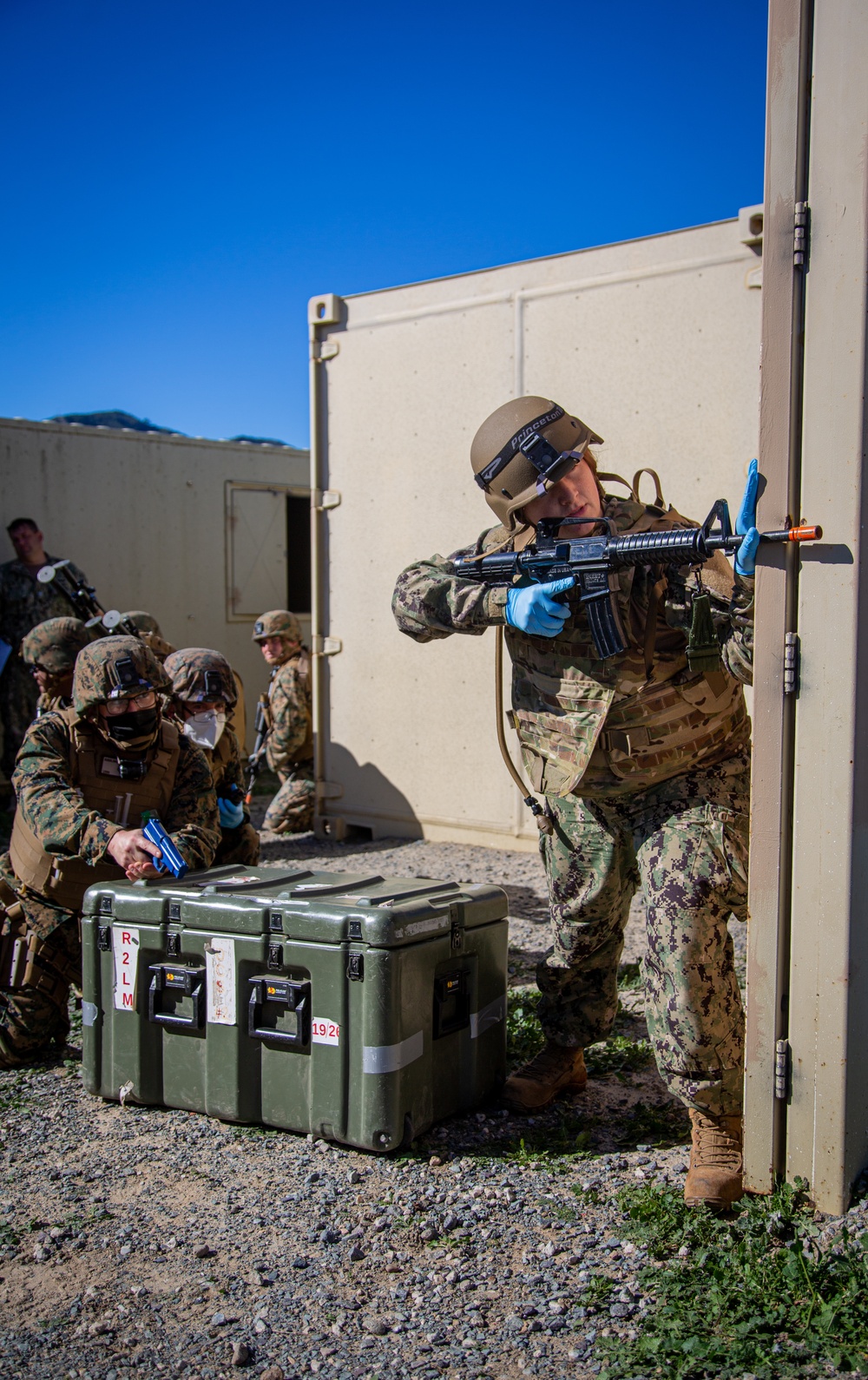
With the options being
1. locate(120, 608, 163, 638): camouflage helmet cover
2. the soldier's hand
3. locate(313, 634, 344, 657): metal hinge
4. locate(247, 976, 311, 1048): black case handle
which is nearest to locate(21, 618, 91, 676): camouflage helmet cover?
locate(120, 608, 163, 638): camouflage helmet cover

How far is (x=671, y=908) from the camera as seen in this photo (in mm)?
3047

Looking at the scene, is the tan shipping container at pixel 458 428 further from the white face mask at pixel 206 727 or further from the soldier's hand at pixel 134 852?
the soldier's hand at pixel 134 852

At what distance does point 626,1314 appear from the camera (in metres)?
2.49

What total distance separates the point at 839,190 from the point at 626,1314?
2535 mm

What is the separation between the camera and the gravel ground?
8.02ft

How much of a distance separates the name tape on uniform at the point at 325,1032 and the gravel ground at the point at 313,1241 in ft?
1.10

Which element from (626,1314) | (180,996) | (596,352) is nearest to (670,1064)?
(626,1314)

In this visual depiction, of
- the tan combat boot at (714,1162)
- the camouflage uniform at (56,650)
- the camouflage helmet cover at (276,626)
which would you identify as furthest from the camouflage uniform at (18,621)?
the tan combat boot at (714,1162)

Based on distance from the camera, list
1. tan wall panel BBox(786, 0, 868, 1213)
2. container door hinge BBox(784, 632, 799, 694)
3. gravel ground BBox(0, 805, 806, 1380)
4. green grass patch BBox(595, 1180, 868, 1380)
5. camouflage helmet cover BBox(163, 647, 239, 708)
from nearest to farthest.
→ green grass patch BBox(595, 1180, 868, 1380)
gravel ground BBox(0, 805, 806, 1380)
tan wall panel BBox(786, 0, 868, 1213)
container door hinge BBox(784, 632, 799, 694)
camouflage helmet cover BBox(163, 647, 239, 708)

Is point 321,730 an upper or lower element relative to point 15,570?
lower

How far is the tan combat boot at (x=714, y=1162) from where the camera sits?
2854mm

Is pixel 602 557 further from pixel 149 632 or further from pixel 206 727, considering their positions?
pixel 149 632

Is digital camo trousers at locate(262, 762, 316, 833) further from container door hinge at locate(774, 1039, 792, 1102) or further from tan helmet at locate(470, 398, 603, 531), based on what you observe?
container door hinge at locate(774, 1039, 792, 1102)

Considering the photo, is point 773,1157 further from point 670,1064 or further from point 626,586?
point 626,586
